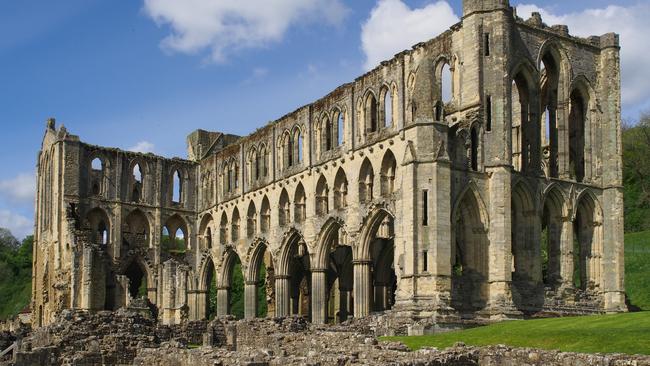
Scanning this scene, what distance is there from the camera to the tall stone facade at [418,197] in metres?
37.2

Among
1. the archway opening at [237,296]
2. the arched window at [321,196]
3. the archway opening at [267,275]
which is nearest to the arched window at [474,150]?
the arched window at [321,196]

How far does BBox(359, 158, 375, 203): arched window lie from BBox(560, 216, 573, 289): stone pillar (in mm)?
8413

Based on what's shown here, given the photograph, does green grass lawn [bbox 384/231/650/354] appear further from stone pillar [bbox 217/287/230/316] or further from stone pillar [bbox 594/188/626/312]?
stone pillar [bbox 217/287/230/316]

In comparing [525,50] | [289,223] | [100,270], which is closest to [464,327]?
[525,50]

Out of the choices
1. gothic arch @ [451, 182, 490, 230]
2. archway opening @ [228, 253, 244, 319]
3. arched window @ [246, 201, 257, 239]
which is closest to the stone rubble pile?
gothic arch @ [451, 182, 490, 230]

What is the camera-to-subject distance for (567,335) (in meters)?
26.7

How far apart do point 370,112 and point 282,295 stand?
11.7 m

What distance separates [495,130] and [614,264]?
8155 millimetres

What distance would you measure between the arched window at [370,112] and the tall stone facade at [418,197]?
0.09m

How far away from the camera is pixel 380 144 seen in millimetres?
41688

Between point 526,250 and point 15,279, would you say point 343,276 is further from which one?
point 15,279

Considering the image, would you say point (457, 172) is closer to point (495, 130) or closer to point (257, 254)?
point (495, 130)

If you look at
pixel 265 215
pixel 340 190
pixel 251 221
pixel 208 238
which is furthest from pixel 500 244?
pixel 208 238

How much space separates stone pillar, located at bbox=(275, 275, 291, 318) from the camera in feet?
163
